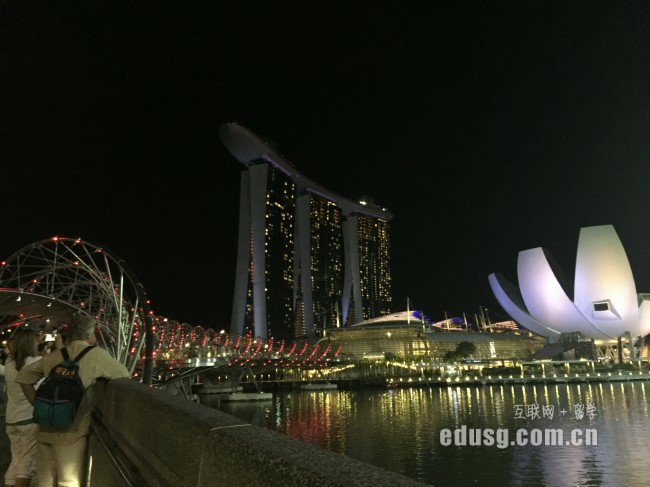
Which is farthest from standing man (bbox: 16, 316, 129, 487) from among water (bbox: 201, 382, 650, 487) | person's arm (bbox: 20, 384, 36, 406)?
water (bbox: 201, 382, 650, 487)

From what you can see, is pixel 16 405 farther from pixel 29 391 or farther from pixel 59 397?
pixel 59 397

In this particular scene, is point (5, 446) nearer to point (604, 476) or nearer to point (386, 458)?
point (386, 458)

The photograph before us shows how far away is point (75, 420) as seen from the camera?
12.9 ft

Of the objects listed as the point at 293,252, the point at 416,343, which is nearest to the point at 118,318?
the point at 416,343

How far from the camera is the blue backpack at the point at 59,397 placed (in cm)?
370

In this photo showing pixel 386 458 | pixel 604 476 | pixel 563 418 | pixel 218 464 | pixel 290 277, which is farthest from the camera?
pixel 290 277

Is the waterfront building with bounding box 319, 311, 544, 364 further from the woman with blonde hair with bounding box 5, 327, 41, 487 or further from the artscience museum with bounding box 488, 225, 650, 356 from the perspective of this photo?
Answer: the woman with blonde hair with bounding box 5, 327, 41, 487

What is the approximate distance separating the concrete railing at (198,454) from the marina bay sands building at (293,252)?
296 ft

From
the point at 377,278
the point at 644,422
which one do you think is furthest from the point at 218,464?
the point at 377,278

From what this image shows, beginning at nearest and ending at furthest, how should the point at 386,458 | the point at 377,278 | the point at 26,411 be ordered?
the point at 26,411
the point at 386,458
the point at 377,278

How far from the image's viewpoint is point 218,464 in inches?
75.6

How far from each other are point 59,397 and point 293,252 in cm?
10744

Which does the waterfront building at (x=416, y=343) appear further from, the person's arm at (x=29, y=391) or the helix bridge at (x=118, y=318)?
the person's arm at (x=29, y=391)

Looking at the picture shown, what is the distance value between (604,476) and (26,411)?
15648mm
